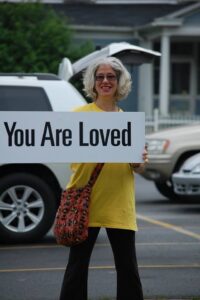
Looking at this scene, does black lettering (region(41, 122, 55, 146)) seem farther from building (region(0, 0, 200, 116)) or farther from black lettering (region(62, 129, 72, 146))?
building (region(0, 0, 200, 116))

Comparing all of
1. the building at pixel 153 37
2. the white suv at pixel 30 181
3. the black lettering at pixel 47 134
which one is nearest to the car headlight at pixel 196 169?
the white suv at pixel 30 181

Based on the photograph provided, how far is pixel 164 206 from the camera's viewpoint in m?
15.2

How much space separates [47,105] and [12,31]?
1686 cm

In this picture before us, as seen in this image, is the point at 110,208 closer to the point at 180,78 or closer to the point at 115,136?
the point at 115,136

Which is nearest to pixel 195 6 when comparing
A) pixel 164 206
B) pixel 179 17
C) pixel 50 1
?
pixel 179 17

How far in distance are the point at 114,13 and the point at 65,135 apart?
28.9 meters

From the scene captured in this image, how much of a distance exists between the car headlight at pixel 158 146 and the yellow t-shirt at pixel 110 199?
9723mm

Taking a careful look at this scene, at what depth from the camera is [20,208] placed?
10.4 meters

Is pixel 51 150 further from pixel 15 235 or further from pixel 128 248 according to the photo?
pixel 15 235

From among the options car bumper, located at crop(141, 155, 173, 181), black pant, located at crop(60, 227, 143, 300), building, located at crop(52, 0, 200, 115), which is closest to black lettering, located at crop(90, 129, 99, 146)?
black pant, located at crop(60, 227, 143, 300)

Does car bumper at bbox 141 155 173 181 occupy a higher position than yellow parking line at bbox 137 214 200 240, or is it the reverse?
car bumper at bbox 141 155 173 181

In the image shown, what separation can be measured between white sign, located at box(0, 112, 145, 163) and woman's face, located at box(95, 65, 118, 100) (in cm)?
14

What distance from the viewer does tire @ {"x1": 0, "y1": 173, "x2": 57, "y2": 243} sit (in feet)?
33.9

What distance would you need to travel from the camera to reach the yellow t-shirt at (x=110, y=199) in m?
5.79
